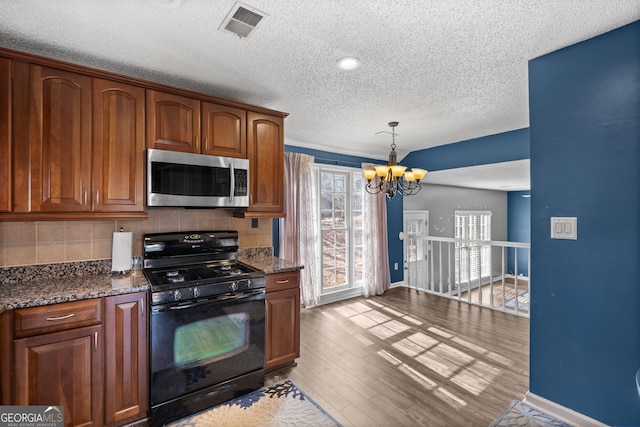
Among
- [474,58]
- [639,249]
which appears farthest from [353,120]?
[639,249]

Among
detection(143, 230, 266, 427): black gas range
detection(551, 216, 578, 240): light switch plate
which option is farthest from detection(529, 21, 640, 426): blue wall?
detection(143, 230, 266, 427): black gas range

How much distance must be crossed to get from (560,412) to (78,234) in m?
3.59

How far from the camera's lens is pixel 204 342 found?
83.4 inches

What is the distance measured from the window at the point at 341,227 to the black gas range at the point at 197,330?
222cm

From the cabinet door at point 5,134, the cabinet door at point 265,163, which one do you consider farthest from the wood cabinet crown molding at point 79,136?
the cabinet door at point 265,163

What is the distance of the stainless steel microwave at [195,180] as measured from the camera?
224 cm

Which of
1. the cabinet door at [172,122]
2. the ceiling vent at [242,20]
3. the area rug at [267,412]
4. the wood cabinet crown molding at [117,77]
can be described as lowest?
the area rug at [267,412]

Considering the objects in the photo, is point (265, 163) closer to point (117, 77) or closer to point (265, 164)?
point (265, 164)

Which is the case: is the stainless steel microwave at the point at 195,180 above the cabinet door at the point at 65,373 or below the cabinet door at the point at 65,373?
above

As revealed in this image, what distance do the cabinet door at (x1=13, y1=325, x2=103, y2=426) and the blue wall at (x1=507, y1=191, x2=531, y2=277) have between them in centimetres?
931

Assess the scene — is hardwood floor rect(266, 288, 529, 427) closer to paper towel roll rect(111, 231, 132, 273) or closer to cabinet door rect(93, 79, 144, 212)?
paper towel roll rect(111, 231, 132, 273)

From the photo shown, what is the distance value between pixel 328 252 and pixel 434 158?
7.32 ft

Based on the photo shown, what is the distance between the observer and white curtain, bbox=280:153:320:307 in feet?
12.8

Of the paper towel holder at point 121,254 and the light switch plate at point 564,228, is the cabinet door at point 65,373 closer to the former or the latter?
the paper towel holder at point 121,254
